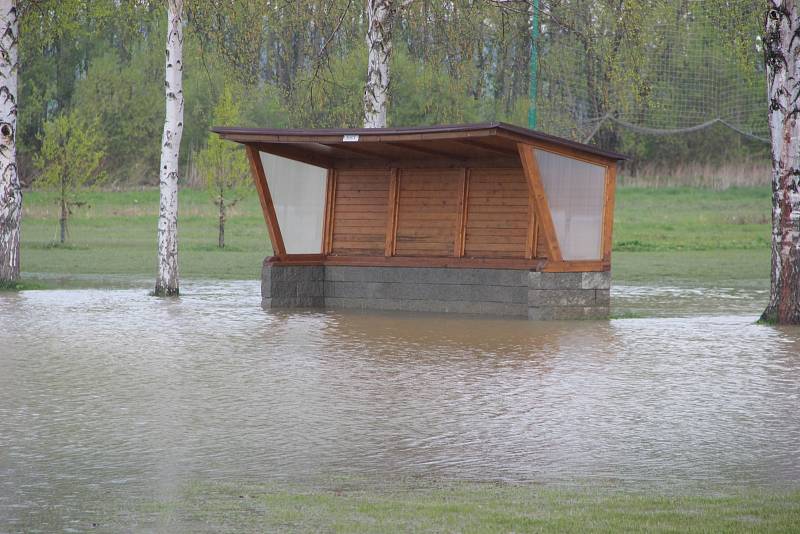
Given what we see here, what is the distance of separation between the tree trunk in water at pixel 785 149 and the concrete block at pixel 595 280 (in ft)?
7.86

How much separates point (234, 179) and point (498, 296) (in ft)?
73.1

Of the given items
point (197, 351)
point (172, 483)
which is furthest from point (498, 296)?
point (172, 483)

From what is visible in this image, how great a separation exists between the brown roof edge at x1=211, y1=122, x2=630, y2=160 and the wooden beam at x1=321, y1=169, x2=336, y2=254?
7.38 ft

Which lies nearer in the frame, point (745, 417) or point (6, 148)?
point (745, 417)

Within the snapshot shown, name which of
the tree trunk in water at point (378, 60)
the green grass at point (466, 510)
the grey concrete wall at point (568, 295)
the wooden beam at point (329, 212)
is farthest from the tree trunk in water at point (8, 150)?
the green grass at point (466, 510)

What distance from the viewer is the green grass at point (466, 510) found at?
21.2ft

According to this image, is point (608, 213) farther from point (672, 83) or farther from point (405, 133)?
point (672, 83)

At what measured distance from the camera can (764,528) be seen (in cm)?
638

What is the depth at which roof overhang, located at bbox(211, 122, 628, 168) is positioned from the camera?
1788 cm

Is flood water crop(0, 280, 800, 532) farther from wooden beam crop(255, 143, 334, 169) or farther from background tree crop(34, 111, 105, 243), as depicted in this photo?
background tree crop(34, 111, 105, 243)

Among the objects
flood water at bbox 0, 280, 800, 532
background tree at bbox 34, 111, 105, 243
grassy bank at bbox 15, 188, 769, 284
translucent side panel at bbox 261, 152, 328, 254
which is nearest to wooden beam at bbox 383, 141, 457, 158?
translucent side panel at bbox 261, 152, 328, 254

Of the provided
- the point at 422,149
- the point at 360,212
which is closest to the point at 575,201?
the point at 422,149

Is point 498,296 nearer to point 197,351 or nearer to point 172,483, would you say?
point 197,351

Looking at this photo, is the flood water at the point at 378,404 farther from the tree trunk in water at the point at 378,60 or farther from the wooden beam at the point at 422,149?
the tree trunk in water at the point at 378,60
